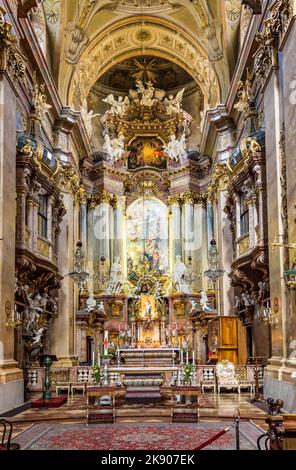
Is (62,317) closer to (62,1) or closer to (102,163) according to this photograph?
(102,163)

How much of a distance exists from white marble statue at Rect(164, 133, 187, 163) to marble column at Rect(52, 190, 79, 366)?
6191 mm

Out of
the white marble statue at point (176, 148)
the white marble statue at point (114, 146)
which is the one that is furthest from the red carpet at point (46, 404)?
the white marble statue at point (176, 148)

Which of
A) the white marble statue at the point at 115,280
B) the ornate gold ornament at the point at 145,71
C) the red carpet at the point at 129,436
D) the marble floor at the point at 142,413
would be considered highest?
the ornate gold ornament at the point at 145,71

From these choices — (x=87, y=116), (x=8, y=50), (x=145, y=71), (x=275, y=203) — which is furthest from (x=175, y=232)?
(x=8, y=50)

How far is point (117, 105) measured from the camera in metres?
28.9

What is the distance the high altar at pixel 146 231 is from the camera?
86.0 feet

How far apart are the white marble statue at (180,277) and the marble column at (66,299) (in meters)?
4.74

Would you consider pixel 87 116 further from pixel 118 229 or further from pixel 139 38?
pixel 118 229

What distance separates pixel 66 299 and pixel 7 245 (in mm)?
9062

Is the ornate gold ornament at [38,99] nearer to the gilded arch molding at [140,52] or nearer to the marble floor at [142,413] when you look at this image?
the gilded arch molding at [140,52]

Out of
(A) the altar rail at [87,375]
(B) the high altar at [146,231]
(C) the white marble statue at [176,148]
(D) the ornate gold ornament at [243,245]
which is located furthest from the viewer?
(C) the white marble statue at [176,148]

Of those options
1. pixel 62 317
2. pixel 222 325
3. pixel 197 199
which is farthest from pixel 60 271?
pixel 197 199

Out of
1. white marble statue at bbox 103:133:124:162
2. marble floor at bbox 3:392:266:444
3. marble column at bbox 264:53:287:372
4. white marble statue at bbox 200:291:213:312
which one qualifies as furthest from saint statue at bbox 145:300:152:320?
marble column at bbox 264:53:287:372

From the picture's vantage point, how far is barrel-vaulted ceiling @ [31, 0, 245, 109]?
22.9m
